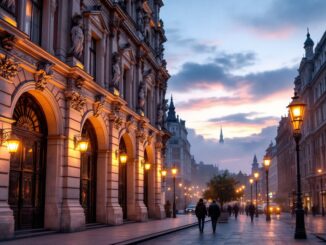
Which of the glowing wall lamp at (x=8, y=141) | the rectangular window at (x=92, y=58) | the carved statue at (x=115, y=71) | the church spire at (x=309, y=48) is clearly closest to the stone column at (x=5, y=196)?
the glowing wall lamp at (x=8, y=141)

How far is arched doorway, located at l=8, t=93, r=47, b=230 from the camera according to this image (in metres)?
19.3

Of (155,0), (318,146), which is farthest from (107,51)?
(318,146)

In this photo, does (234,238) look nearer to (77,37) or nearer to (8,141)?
(8,141)

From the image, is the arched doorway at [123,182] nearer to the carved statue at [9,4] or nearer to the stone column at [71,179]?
the stone column at [71,179]

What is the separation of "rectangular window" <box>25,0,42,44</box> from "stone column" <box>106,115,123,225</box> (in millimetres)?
8525

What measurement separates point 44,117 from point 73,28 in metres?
4.42

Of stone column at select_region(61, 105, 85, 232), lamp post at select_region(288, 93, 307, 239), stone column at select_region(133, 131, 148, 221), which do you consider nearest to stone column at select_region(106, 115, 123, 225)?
stone column at select_region(61, 105, 85, 232)

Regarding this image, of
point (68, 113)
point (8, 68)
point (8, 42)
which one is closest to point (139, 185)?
point (68, 113)

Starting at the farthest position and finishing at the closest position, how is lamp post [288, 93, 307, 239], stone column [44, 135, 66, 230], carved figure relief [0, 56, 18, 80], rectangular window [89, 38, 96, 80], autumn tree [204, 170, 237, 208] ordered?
autumn tree [204, 170, 237, 208] < rectangular window [89, 38, 96, 80] < stone column [44, 135, 66, 230] < lamp post [288, 93, 307, 239] < carved figure relief [0, 56, 18, 80]

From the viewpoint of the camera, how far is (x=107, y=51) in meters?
28.7

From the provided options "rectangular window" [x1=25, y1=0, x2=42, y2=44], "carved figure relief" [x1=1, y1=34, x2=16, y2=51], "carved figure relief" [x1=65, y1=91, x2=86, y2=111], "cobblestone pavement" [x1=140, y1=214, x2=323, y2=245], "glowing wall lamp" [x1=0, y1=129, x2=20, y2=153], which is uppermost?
"rectangular window" [x1=25, y1=0, x2=42, y2=44]

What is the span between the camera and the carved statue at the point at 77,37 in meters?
22.6

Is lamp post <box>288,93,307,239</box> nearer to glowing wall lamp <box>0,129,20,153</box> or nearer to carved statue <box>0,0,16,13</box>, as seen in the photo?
glowing wall lamp <box>0,129,20,153</box>

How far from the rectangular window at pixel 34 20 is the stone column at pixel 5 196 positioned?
4.87m
